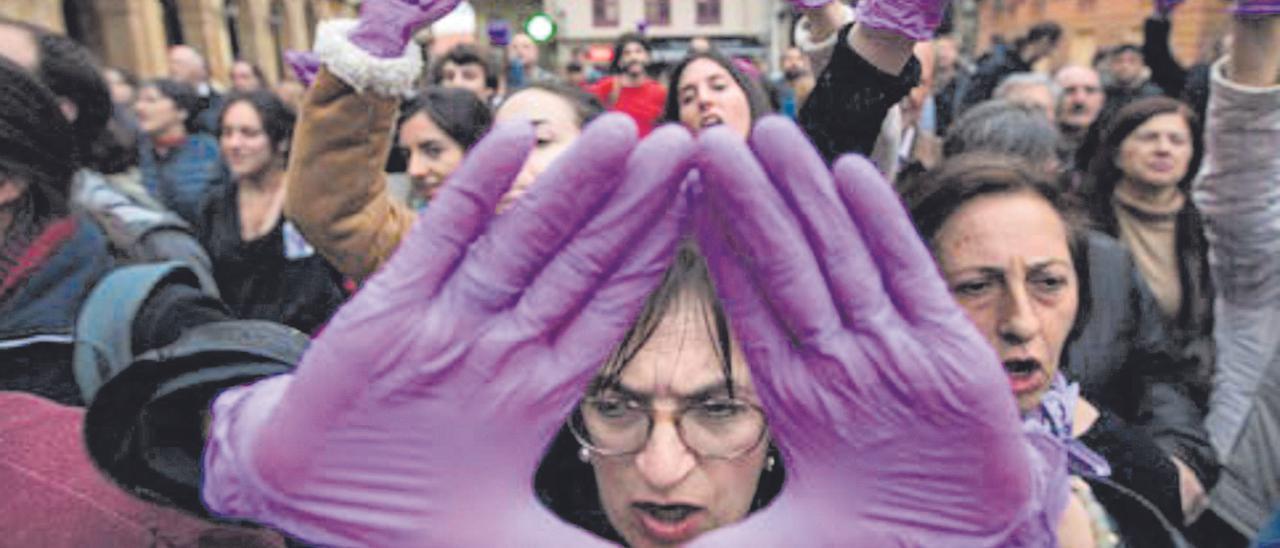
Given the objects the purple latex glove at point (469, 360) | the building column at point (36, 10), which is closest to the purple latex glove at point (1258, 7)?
the purple latex glove at point (469, 360)

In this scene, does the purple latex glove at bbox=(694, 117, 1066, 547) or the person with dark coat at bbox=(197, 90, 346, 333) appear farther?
the person with dark coat at bbox=(197, 90, 346, 333)

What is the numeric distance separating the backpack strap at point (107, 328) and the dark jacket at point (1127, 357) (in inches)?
59.4

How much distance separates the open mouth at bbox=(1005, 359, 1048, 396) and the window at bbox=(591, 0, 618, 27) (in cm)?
138

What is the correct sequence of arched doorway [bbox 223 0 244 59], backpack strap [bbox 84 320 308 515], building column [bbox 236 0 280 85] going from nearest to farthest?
1. backpack strap [bbox 84 320 308 515]
2. arched doorway [bbox 223 0 244 59]
3. building column [bbox 236 0 280 85]

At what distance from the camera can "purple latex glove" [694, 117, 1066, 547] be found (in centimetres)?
68

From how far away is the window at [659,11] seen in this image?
2557 millimetres

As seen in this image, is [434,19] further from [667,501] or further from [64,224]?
[667,501]

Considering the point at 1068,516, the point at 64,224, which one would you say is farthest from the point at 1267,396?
the point at 64,224

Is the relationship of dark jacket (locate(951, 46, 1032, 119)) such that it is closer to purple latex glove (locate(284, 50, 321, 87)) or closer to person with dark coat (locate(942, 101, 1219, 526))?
person with dark coat (locate(942, 101, 1219, 526))

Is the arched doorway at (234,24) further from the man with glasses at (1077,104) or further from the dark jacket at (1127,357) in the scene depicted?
the dark jacket at (1127,357)

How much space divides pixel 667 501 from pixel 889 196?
1.13ft

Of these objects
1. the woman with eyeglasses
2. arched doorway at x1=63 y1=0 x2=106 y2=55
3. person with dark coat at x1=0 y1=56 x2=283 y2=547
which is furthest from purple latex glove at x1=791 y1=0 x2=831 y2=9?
arched doorway at x1=63 y1=0 x2=106 y2=55

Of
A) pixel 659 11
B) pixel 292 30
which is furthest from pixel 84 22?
pixel 659 11

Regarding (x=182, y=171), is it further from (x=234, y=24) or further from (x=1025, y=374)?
(x=234, y=24)
